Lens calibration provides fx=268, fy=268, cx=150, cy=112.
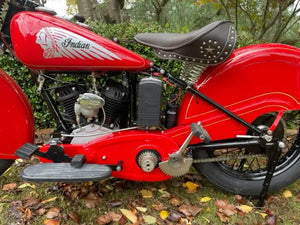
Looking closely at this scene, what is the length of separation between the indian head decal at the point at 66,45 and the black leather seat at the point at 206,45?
451 mm

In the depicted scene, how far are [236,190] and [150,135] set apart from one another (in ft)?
2.84

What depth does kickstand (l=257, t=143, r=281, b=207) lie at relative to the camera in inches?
75.7

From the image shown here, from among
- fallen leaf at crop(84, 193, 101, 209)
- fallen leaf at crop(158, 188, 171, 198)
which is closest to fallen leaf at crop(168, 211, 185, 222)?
fallen leaf at crop(158, 188, 171, 198)

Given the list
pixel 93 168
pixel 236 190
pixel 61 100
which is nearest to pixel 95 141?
pixel 93 168

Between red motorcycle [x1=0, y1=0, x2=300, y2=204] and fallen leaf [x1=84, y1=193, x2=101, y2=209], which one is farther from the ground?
red motorcycle [x1=0, y1=0, x2=300, y2=204]

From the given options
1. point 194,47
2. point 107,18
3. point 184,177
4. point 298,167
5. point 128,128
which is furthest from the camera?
point 107,18

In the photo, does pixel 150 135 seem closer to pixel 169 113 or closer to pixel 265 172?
pixel 169 113

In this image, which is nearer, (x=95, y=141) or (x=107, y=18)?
(x=95, y=141)

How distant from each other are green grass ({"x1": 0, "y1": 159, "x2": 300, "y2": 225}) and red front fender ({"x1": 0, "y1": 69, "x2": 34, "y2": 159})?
0.42 m

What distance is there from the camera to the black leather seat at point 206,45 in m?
1.65

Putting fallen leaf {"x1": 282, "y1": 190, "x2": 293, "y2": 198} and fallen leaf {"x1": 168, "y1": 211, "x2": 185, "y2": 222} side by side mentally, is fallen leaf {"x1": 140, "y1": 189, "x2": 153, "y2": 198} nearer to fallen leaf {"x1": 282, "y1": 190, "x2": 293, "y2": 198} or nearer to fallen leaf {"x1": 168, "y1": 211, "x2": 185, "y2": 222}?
fallen leaf {"x1": 168, "y1": 211, "x2": 185, "y2": 222}

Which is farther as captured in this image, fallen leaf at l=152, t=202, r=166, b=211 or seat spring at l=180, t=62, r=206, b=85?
fallen leaf at l=152, t=202, r=166, b=211

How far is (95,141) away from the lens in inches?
77.3

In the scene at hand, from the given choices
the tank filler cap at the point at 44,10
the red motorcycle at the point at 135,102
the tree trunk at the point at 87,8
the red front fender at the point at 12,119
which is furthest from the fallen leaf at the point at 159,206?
the tree trunk at the point at 87,8
